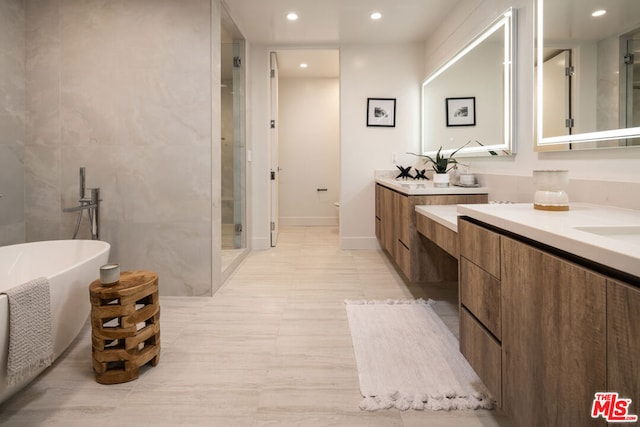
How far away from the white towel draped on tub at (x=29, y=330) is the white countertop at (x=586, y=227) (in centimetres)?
164

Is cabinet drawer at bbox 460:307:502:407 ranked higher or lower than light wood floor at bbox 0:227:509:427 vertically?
higher

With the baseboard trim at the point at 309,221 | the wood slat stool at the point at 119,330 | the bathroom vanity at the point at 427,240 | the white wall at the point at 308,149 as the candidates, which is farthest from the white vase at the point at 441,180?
the baseboard trim at the point at 309,221

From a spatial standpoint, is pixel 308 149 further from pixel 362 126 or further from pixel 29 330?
pixel 29 330

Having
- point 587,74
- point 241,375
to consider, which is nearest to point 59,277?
point 241,375

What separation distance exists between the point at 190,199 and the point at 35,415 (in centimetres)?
160

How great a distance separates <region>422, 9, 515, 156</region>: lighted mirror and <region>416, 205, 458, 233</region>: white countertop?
50cm

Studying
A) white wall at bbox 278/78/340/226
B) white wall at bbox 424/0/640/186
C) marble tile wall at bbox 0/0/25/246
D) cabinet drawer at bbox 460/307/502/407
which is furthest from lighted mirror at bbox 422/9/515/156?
marble tile wall at bbox 0/0/25/246

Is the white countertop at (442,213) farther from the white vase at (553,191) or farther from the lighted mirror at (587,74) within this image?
the lighted mirror at (587,74)

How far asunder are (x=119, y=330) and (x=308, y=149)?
493 cm

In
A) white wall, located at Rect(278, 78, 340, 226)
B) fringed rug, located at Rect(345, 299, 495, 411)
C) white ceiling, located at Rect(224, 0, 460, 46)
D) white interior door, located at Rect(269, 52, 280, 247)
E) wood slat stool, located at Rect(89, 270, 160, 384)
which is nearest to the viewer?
fringed rug, located at Rect(345, 299, 495, 411)

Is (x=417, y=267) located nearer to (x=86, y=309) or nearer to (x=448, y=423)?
(x=448, y=423)

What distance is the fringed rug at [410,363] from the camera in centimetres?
158

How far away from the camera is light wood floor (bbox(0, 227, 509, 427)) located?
150 centimetres

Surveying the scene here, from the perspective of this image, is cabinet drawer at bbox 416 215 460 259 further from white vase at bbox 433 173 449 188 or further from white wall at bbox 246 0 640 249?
white wall at bbox 246 0 640 249
